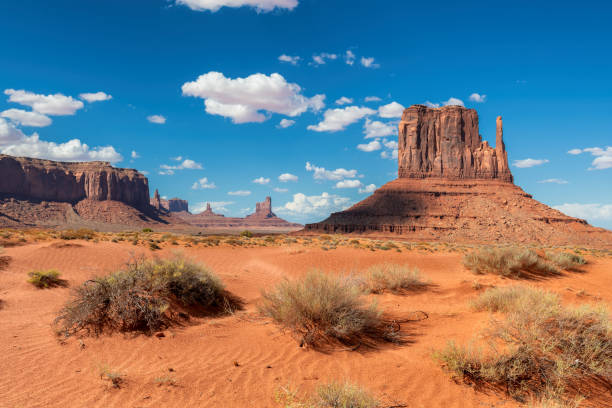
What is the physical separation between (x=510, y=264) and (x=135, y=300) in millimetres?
12249

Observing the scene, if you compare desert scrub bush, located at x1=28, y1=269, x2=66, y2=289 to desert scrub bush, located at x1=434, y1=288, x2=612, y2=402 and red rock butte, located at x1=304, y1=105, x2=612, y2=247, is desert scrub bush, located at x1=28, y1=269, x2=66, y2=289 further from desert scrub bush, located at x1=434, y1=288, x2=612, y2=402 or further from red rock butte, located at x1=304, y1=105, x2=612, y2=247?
red rock butte, located at x1=304, y1=105, x2=612, y2=247

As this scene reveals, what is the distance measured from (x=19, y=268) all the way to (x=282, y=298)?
11825 mm

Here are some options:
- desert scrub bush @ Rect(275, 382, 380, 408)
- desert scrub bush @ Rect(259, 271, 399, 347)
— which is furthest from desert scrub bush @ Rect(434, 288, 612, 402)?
desert scrub bush @ Rect(275, 382, 380, 408)

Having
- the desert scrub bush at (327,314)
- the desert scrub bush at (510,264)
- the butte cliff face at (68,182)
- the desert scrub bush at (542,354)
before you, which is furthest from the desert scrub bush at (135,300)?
the butte cliff face at (68,182)

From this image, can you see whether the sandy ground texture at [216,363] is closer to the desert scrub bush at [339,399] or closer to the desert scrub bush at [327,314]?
the desert scrub bush at [327,314]

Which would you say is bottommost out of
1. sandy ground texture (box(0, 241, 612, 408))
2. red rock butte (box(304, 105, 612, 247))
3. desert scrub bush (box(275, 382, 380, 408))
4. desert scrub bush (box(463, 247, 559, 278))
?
sandy ground texture (box(0, 241, 612, 408))

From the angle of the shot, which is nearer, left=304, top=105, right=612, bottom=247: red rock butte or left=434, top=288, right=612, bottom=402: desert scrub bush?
left=434, top=288, right=612, bottom=402: desert scrub bush

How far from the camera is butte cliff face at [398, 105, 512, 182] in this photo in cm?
8494

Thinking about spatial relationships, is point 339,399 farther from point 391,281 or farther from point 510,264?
point 510,264

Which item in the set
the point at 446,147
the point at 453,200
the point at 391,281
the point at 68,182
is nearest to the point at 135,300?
the point at 391,281

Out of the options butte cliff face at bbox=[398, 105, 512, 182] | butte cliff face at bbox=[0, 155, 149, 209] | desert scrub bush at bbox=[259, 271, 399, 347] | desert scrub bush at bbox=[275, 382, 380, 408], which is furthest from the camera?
butte cliff face at bbox=[0, 155, 149, 209]

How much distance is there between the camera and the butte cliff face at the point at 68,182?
299 ft

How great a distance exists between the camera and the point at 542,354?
14.7 ft

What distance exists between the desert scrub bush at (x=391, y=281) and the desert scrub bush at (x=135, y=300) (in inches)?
173
